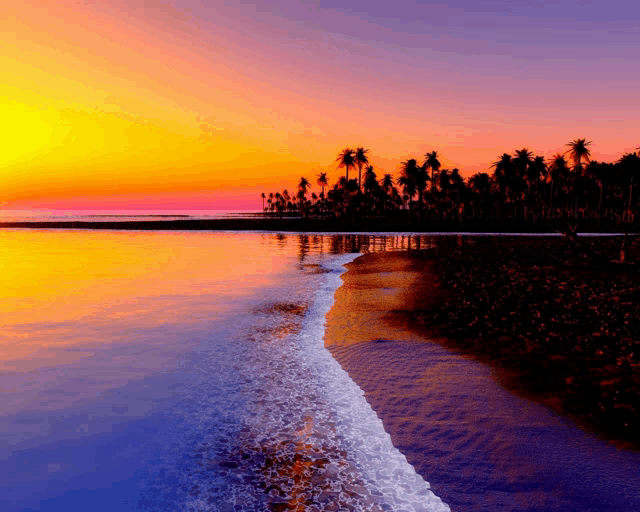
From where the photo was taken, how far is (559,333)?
39.0 feet

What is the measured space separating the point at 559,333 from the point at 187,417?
994 centimetres

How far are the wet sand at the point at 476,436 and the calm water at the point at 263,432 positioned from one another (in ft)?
0.09

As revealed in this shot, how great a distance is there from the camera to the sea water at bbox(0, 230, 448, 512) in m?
5.77

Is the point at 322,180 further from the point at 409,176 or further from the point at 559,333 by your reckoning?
the point at 559,333

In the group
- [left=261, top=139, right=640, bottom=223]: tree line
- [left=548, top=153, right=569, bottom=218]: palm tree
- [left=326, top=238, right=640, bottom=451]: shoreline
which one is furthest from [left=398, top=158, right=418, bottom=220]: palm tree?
[left=326, top=238, right=640, bottom=451]: shoreline

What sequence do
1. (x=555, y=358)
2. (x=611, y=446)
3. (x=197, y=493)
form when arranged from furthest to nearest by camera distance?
(x=555, y=358) < (x=611, y=446) < (x=197, y=493)

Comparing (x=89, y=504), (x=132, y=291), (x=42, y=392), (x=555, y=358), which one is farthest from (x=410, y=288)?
(x=89, y=504)

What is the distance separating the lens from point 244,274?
90.0ft

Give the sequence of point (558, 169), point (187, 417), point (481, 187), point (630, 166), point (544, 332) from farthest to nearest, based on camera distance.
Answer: point (481, 187) → point (558, 169) → point (630, 166) → point (544, 332) → point (187, 417)

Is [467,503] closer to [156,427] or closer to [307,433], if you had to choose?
[307,433]

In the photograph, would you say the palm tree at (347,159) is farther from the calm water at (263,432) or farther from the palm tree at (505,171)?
the calm water at (263,432)

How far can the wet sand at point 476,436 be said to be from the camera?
546 cm

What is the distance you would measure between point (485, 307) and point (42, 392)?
13586 mm

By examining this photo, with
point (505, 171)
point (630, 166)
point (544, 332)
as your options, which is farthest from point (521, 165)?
point (544, 332)
